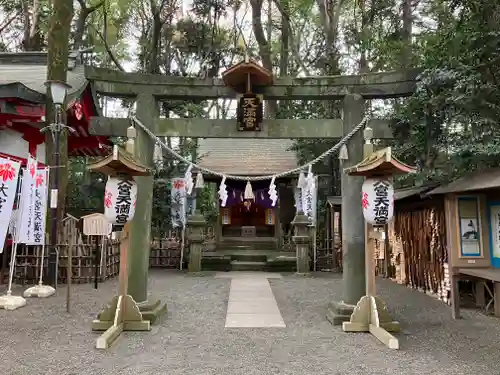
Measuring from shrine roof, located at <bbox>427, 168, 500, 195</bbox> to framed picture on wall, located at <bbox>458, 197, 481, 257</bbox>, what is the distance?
34 cm

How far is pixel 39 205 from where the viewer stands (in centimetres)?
920

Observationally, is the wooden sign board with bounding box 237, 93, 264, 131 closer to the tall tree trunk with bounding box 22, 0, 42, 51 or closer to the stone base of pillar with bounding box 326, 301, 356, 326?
the stone base of pillar with bounding box 326, 301, 356, 326

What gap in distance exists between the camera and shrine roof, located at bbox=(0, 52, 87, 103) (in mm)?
9477

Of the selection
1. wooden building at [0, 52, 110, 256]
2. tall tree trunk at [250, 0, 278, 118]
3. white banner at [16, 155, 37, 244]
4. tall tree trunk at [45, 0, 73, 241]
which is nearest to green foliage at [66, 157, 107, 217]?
wooden building at [0, 52, 110, 256]

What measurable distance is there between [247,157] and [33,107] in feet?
29.6

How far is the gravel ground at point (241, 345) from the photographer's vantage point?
458 cm

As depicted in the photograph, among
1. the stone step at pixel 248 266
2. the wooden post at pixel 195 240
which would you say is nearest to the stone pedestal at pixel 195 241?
the wooden post at pixel 195 240

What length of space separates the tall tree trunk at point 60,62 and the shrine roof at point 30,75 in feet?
1.80

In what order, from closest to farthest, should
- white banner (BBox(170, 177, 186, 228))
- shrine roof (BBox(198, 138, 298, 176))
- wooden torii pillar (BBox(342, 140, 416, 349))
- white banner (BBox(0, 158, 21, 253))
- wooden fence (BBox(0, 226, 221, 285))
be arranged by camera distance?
1. wooden torii pillar (BBox(342, 140, 416, 349))
2. white banner (BBox(0, 158, 21, 253))
3. wooden fence (BBox(0, 226, 221, 285))
4. white banner (BBox(170, 177, 186, 228))
5. shrine roof (BBox(198, 138, 298, 176))

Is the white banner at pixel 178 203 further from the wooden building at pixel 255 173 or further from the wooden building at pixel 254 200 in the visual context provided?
the wooden building at pixel 255 173

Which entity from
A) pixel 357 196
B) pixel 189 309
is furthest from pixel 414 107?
pixel 189 309

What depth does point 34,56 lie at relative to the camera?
590 inches

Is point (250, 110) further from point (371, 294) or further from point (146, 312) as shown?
point (146, 312)

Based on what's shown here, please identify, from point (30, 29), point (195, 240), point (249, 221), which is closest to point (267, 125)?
point (195, 240)
